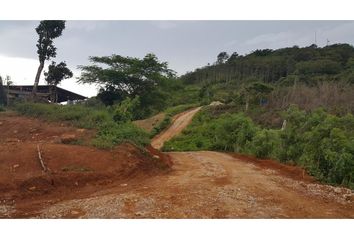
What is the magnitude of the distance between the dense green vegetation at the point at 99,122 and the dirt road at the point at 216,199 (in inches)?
75.7

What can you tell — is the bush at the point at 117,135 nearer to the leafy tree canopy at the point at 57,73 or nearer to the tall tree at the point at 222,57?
the leafy tree canopy at the point at 57,73

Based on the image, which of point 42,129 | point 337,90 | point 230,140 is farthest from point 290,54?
point 42,129

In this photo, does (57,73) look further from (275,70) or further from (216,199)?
(275,70)

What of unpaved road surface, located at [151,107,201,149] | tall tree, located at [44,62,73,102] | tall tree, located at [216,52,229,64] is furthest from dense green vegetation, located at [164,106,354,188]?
tall tree, located at [216,52,229,64]

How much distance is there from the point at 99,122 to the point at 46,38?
8.58 metres

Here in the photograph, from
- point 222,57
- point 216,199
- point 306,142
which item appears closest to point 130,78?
point 306,142

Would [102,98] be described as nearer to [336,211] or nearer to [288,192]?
[288,192]

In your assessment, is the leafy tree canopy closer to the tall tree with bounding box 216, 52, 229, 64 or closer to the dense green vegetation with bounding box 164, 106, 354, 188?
the dense green vegetation with bounding box 164, 106, 354, 188

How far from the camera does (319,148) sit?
10.6 metres

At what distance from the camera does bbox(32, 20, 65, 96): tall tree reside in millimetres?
19719

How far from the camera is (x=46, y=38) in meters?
20.0

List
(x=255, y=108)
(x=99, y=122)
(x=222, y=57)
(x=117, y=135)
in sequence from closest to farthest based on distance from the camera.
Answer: (x=117, y=135) → (x=99, y=122) → (x=255, y=108) → (x=222, y=57)

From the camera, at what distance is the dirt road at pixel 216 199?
21.5 ft

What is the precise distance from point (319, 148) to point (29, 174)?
656 centimetres
